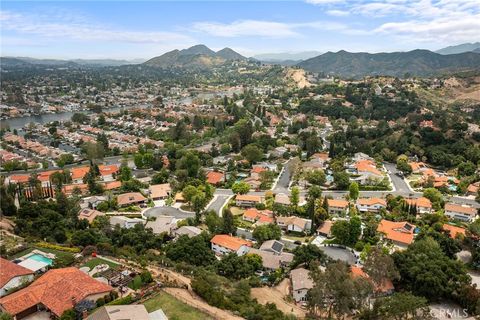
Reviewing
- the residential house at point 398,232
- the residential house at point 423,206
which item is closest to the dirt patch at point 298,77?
the residential house at point 423,206

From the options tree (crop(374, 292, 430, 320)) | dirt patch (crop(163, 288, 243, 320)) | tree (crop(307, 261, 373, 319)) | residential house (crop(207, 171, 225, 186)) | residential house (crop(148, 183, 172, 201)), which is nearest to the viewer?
tree (crop(307, 261, 373, 319))

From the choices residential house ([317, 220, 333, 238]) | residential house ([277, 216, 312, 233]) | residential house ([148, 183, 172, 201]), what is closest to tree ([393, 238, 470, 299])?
residential house ([317, 220, 333, 238])

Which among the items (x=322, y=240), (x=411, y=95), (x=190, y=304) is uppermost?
(x=411, y=95)

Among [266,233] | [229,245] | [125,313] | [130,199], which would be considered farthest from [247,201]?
[125,313]

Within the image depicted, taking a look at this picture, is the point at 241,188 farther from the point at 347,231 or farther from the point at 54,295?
the point at 54,295

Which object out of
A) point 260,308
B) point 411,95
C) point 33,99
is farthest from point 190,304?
point 33,99

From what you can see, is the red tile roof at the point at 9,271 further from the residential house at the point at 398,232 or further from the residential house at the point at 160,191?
the residential house at the point at 398,232

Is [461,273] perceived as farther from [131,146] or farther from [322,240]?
[131,146]

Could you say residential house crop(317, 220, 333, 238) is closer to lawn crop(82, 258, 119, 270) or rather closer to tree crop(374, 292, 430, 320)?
tree crop(374, 292, 430, 320)
